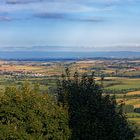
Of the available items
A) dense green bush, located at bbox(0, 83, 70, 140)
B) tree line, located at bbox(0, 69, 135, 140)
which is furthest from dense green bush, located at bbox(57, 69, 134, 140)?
dense green bush, located at bbox(0, 83, 70, 140)

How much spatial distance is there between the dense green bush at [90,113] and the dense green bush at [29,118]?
31.0 inches

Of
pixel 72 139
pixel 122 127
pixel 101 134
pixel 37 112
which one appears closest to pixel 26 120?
pixel 37 112

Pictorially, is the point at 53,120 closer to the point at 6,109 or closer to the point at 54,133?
the point at 54,133

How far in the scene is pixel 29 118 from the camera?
20.5 meters

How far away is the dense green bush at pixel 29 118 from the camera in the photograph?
19812mm

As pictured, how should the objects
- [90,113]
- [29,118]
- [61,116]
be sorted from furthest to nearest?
[90,113], [61,116], [29,118]

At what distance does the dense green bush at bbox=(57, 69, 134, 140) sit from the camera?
842 inches

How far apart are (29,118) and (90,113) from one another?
3.56m

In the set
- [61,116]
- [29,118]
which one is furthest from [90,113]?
[29,118]

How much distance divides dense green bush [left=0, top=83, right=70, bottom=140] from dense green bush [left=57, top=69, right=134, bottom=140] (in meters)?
0.79

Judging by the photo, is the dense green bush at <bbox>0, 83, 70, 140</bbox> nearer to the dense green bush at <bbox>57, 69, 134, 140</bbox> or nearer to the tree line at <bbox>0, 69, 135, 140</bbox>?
the tree line at <bbox>0, 69, 135, 140</bbox>

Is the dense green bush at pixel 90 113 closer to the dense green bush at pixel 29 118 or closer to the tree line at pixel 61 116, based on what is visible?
the tree line at pixel 61 116

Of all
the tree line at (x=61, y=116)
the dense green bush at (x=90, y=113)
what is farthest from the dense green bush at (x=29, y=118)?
the dense green bush at (x=90, y=113)

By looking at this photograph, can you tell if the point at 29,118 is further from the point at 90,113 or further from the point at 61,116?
the point at 90,113
